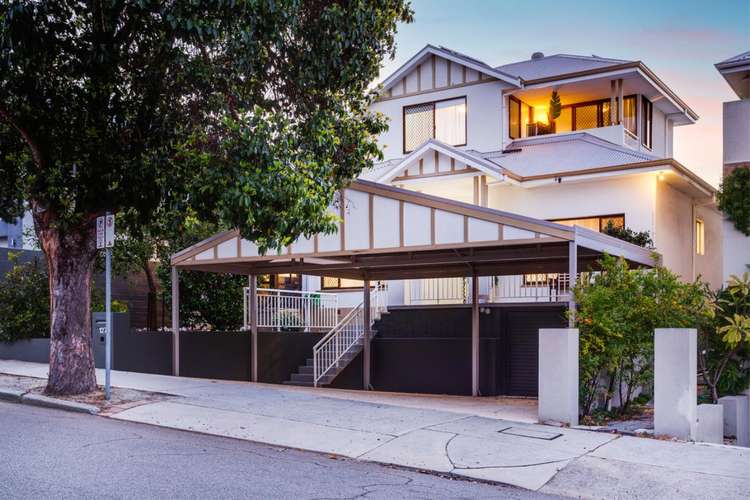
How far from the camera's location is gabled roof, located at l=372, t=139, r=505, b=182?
66.7 feet

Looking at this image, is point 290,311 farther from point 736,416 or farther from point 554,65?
point 554,65

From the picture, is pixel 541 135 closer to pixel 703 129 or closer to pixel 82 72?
pixel 703 129

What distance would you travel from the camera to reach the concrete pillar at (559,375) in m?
11.5

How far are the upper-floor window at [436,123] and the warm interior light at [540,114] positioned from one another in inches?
94.1

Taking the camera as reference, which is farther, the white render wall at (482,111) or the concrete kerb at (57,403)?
the white render wall at (482,111)

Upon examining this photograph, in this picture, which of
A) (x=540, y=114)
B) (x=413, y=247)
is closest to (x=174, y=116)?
(x=413, y=247)

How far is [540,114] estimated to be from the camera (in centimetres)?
2442

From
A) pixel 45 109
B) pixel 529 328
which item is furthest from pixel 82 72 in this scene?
pixel 529 328

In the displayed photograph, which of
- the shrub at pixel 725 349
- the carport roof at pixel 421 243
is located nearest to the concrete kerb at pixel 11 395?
the carport roof at pixel 421 243

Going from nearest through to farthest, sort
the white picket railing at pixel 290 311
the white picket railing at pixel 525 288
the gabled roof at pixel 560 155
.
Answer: the white picket railing at pixel 290 311 → the white picket railing at pixel 525 288 → the gabled roof at pixel 560 155

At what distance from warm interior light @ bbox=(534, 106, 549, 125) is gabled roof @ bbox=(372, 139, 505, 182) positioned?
3.39 metres

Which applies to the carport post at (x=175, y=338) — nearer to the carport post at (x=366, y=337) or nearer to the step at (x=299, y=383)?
the step at (x=299, y=383)

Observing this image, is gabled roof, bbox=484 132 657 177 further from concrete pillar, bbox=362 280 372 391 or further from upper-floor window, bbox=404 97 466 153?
concrete pillar, bbox=362 280 372 391

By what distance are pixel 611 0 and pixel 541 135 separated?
5213mm
